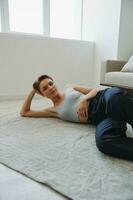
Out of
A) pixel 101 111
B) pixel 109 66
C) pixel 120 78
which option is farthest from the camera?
pixel 109 66

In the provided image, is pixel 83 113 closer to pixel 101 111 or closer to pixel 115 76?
pixel 101 111

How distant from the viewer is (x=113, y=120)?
4.15 ft

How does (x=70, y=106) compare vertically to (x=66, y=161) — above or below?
above

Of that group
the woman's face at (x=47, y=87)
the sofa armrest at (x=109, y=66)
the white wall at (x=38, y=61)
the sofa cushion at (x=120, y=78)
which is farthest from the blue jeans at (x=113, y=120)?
the white wall at (x=38, y=61)

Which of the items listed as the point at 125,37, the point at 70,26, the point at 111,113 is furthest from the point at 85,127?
the point at 70,26

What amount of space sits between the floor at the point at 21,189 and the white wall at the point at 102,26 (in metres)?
2.62

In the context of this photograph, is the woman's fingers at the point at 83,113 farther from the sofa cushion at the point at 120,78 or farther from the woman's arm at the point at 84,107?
the sofa cushion at the point at 120,78

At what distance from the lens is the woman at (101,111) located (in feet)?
3.65

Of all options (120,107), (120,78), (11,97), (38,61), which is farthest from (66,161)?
(38,61)

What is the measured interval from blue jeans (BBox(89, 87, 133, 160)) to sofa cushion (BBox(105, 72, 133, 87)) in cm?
102

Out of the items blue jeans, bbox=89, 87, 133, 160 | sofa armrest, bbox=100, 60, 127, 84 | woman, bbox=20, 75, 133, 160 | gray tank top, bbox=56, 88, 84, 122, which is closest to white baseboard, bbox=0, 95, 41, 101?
woman, bbox=20, 75, 133, 160

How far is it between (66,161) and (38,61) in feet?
6.87

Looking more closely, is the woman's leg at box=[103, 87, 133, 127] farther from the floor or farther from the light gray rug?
the floor

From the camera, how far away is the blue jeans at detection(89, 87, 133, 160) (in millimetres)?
1098
